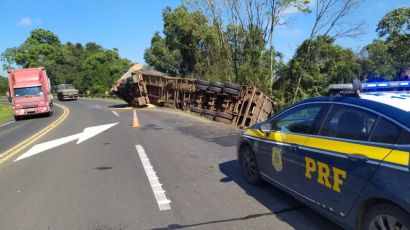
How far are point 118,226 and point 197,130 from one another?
9.54 meters

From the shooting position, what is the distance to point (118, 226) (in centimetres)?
525

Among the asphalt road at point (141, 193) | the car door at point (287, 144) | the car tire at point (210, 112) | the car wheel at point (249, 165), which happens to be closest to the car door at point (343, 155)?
the car door at point (287, 144)

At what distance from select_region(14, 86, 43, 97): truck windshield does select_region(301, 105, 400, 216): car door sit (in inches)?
991

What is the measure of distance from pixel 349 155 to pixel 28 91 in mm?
26311

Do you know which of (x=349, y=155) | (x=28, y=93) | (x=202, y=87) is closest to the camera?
(x=349, y=155)

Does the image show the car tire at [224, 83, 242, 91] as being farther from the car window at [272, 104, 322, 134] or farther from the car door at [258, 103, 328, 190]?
the car window at [272, 104, 322, 134]

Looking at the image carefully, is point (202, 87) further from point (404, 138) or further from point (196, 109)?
point (404, 138)

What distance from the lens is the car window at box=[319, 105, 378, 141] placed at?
428cm

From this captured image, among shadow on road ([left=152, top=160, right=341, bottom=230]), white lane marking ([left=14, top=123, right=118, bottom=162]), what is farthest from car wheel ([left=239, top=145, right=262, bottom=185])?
white lane marking ([left=14, top=123, right=118, bottom=162])

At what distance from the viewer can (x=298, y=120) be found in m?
5.63

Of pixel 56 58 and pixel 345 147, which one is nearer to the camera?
pixel 345 147

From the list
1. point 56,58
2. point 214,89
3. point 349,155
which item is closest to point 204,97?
point 214,89

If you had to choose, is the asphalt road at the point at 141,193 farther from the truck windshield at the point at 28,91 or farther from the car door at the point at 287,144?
the truck windshield at the point at 28,91

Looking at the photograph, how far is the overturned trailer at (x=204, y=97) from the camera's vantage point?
56.1ft
